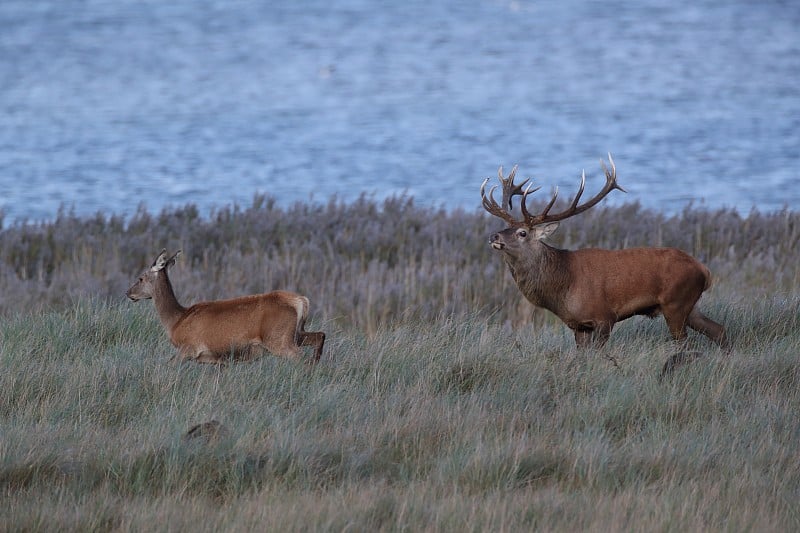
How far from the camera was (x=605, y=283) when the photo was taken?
25.7 feet

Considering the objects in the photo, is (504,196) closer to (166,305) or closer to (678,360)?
(678,360)

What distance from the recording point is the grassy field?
17.3 feet

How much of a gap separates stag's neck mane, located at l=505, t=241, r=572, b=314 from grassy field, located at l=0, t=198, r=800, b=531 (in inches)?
15.6

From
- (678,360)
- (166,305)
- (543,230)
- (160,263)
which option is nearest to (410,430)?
(678,360)

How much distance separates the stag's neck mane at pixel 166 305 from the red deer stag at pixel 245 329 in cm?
2

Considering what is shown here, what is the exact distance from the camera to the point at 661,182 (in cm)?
2061

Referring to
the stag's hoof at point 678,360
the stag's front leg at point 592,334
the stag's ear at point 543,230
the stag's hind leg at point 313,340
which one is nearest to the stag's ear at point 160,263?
the stag's hind leg at point 313,340

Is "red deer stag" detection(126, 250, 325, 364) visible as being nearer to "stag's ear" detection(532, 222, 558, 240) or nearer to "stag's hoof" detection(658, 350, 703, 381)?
"stag's ear" detection(532, 222, 558, 240)

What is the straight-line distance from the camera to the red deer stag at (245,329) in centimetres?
714

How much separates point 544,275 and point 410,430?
211 centimetres

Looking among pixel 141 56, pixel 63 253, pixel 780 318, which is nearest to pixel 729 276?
pixel 780 318

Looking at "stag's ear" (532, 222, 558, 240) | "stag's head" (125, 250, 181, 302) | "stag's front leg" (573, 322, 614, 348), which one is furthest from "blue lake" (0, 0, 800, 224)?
"stag's front leg" (573, 322, 614, 348)

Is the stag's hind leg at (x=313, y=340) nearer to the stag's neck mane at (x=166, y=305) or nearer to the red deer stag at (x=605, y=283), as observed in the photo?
the stag's neck mane at (x=166, y=305)

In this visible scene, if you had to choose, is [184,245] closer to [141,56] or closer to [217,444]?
[217,444]
